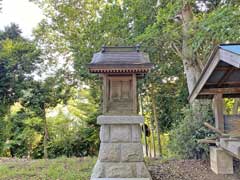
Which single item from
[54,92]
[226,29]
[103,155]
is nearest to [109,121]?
[103,155]

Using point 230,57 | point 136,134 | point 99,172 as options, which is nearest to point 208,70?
point 230,57

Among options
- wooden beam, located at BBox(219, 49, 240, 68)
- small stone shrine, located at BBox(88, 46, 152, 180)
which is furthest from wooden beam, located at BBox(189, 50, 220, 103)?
small stone shrine, located at BBox(88, 46, 152, 180)

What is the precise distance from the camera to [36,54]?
418 inches

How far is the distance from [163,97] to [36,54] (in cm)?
533

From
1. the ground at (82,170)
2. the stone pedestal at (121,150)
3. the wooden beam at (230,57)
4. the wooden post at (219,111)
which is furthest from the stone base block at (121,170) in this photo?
the wooden beam at (230,57)

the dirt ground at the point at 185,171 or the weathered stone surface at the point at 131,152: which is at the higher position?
the weathered stone surface at the point at 131,152

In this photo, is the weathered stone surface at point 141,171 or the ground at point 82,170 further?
the ground at point 82,170

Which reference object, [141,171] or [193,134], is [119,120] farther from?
[193,134]

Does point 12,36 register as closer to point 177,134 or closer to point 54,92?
point 54,92

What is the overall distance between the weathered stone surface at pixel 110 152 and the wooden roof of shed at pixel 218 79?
5.31 feet

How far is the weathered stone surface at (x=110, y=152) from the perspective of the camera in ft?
15.8

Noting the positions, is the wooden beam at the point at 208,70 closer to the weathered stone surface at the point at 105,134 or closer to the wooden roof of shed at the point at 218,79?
the wooden roof of shed at the point at 218,79

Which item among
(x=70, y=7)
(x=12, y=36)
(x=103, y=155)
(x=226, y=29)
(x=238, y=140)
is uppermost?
(x=70, y=7)

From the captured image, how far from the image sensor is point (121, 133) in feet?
16.1
